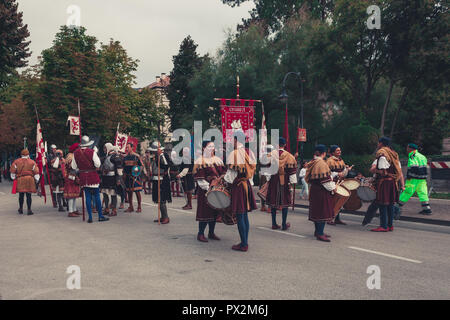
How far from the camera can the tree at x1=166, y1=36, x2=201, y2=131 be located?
51.8 metres

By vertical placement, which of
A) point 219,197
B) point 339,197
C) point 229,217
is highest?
point 219,197

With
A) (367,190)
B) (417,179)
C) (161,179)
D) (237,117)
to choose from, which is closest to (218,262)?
(367,190)

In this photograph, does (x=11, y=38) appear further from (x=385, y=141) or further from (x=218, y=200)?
(x=385, y=141)

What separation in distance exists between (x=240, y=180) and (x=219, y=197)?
457mm

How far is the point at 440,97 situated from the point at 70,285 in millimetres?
25200

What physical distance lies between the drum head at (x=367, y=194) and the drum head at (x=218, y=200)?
3.66 meters

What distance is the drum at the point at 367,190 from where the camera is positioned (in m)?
8.93

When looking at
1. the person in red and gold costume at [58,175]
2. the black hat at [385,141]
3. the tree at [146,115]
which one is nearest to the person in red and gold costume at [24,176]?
the person in red and gold costume at [58,175]

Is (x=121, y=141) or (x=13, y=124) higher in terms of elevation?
(x=13, y=124)

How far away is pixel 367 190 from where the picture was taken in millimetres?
9008

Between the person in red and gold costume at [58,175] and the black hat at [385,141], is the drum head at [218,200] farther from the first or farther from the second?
the person in red and gold costume at [58,175]

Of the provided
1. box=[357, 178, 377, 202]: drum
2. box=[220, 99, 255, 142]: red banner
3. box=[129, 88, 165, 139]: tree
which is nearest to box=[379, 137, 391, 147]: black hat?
box=[357, 178, 377, 202]: drum
